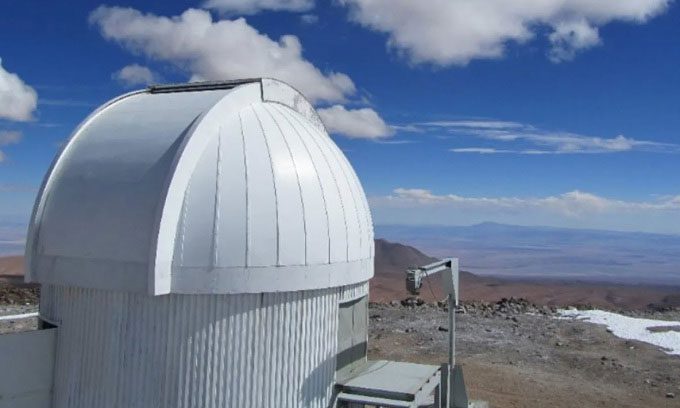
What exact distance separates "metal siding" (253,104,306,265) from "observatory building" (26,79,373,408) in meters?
0.02

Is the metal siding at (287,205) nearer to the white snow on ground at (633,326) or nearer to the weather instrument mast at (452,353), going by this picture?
the weather instrument mast at (452,353)

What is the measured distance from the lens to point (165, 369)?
29.0 ft

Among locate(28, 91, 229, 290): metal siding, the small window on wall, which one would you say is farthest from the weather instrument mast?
locate(28, 91, 229, 290): metal siding

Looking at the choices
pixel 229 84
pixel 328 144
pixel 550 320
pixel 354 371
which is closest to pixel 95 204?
pixel 229 84

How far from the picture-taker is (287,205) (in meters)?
9.48

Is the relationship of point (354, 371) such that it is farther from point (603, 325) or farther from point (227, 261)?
point (603, 325)

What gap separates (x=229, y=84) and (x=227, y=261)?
12.5ft

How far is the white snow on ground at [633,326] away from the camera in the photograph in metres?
24.1

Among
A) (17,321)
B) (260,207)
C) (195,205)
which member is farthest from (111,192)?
(17,321)

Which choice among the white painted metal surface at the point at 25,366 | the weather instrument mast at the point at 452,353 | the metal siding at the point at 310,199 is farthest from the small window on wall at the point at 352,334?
the white painted metal surface at the point at 25,366

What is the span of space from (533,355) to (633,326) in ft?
26.7

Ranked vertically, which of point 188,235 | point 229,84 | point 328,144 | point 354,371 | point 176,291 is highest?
point 229,84

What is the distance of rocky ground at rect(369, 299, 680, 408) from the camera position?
57.2ft

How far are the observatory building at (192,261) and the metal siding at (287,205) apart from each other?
0.02 meters
